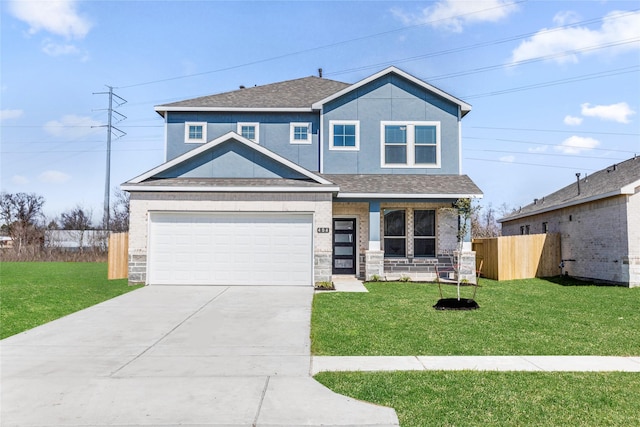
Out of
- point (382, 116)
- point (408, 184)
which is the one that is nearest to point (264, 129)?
point (382, 116)

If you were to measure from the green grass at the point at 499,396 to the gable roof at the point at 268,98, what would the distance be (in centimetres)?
1465

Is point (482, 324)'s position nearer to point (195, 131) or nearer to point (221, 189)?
point (221, 189)

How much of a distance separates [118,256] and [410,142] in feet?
40.4

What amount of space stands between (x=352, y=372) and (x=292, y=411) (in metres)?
1.53

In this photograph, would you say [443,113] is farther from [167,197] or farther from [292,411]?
[292,411]

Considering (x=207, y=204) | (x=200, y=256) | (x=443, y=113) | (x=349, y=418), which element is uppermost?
(x=443, y=113)

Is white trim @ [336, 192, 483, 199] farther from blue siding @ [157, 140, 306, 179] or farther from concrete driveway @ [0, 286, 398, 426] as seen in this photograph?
concrete driveway @ [0, 286, 398, 426]

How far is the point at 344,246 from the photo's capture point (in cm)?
1891

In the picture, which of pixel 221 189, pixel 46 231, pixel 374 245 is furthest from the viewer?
pixel 46 231

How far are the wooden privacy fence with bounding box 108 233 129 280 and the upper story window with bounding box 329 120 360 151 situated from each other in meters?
8.90

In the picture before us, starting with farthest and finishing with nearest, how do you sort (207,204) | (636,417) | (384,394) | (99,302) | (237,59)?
(237,59) → (207,204) → (99,302) → (384,394) → (636,417)

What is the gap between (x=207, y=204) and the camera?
1562cm

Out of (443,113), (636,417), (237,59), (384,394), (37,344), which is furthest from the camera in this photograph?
(237,59)

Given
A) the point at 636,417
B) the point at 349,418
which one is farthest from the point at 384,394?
the point at 636,417
